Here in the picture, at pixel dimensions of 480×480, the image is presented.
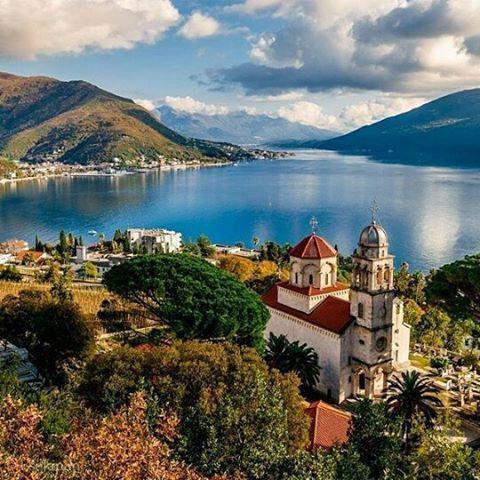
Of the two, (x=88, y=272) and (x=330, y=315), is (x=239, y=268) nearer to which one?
(x=88, y=272)

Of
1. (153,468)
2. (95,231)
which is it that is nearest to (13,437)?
(153,468)

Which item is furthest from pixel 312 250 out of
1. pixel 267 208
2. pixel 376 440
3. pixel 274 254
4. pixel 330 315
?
pixel 267 208

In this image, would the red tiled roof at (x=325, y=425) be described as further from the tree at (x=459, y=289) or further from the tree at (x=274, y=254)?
the tree at (x=274, y=254)

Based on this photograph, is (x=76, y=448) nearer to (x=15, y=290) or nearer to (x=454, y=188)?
(x=15, y=290)

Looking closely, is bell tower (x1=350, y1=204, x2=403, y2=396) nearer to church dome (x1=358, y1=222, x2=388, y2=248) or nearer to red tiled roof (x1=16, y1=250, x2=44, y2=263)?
church dome (x1=358, y1=222, x2=388, y2=248)

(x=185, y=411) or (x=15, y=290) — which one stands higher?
(x=185, y=411)

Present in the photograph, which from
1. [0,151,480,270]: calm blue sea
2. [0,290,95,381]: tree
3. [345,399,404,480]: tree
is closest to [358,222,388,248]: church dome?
[345,399,404,480]: tree
